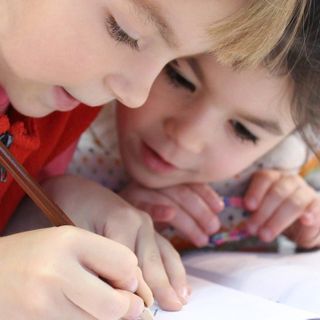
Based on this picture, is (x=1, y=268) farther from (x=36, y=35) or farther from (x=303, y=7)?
(x=303, y=7)

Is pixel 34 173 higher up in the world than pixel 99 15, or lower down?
lower down

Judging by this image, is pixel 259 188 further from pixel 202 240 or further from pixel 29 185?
pixel 29 185

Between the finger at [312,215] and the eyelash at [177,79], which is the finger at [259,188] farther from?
the eyelash at [177,79]

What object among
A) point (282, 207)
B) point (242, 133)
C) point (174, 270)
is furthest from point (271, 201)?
point (174, 270)

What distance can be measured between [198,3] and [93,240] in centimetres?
18

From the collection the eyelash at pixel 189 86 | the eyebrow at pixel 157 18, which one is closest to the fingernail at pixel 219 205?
the eyelash at pixel 189 86

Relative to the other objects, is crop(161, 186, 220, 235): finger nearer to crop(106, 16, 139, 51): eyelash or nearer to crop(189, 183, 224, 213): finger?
crop(189, 183, 224, 213): finger

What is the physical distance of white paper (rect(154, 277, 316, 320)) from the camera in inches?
19.7

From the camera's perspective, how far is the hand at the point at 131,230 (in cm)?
→ 53

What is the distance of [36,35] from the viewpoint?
474 millimetres

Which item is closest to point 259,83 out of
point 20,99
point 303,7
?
point 303,7

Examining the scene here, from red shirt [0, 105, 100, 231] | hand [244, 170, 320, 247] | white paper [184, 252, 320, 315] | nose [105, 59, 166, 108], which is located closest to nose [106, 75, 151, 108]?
nose [105, 59, 166, 108]

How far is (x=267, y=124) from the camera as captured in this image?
665mm

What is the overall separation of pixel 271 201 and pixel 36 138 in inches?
12.2
